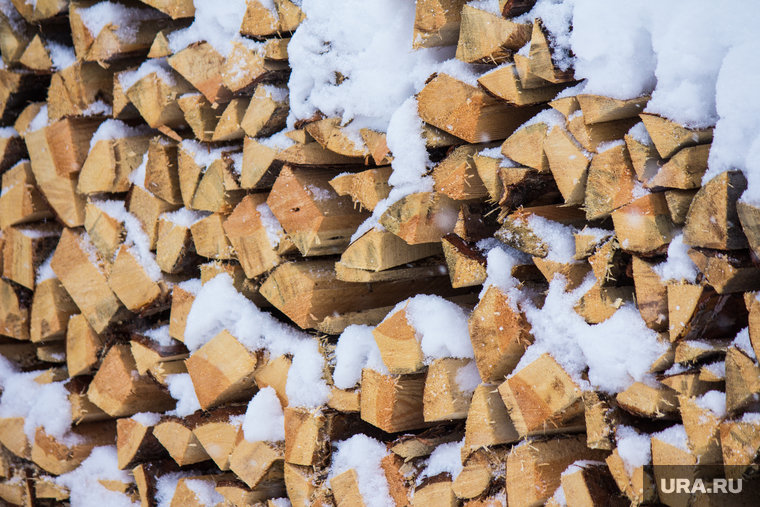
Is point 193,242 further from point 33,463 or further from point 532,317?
point 33,463

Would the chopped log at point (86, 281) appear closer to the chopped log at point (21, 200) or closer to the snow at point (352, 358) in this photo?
the chopped log at point (21, 200)

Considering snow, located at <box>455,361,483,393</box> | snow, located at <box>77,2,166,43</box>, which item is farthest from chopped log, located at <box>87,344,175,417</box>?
snow, located at <box>455,361,483,393</box>

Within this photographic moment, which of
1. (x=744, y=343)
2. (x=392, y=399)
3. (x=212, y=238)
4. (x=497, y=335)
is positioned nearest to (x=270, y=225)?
(x=212, y=238)

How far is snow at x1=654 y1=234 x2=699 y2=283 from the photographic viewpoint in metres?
0.76

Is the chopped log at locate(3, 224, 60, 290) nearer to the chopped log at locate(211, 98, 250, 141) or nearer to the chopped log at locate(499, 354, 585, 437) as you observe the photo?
the chopped log at locate(211, 98, 250, 141)

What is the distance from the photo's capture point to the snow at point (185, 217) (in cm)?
146

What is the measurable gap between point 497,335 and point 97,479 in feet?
4.32

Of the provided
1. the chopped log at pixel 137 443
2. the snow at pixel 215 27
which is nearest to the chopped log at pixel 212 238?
the snow at pixel 215 27

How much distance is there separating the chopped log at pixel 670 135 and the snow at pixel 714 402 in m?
A: 0.30

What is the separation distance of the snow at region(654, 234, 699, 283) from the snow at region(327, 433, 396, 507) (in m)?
0.62

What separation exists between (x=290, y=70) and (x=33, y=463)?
4.96 feet

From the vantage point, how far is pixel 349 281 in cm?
124

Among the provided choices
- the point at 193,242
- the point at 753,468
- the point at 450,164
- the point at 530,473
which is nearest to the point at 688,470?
the point at 753,468

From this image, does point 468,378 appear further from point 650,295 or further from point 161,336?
point 161,336
